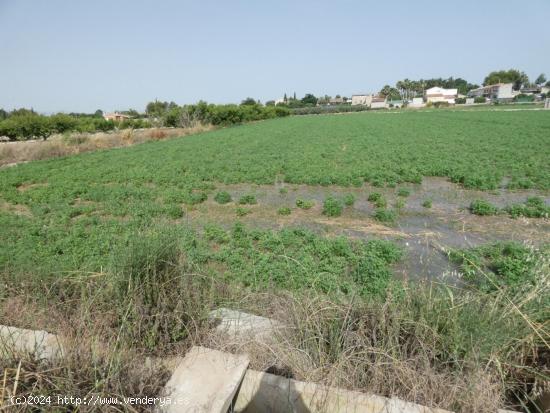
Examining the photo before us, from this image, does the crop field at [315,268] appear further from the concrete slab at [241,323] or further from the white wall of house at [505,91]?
the white wall of house at [505,91]

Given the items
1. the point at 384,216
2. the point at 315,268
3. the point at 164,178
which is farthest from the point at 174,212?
the point at 384,216

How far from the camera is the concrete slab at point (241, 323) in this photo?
3104 mm

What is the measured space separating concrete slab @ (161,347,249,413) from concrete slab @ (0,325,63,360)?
37.6 inches

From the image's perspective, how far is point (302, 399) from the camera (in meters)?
2.42

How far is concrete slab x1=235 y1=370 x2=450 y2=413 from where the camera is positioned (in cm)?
227

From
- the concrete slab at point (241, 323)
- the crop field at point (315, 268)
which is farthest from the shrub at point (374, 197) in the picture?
the concrete slab at point (241, 323)

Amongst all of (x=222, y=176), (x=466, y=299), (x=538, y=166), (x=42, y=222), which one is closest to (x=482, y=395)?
(x=466, y=299)

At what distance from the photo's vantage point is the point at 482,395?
2.23 meters

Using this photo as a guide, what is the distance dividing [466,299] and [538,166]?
13.1 meters

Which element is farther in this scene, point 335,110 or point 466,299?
point 335,110

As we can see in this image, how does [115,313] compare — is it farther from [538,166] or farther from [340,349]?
[538,166]

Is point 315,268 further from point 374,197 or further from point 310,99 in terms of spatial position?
point 310,99

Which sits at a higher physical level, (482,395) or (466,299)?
(466,299)

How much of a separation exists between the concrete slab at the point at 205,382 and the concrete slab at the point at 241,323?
0.32 metres
